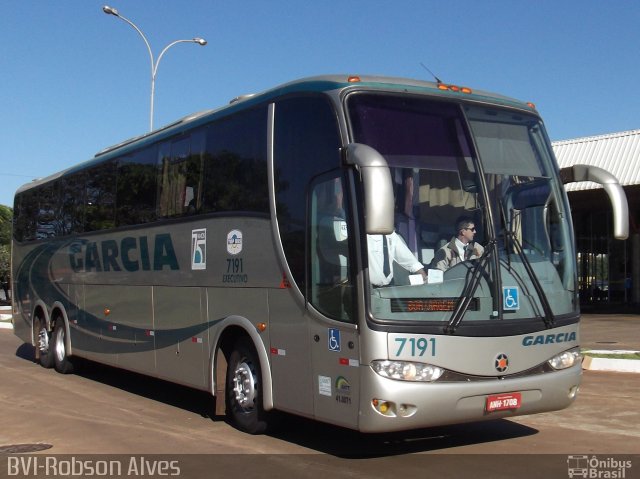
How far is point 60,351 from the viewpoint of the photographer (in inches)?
605

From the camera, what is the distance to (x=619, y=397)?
36.7 feet

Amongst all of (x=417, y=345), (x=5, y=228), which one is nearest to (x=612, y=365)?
(x=417, y=345)

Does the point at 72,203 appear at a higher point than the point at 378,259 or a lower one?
higher

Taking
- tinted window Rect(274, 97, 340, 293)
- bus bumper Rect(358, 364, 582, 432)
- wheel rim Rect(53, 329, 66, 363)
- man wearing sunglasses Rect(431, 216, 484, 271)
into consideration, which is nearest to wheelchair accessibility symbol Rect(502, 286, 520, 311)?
man wearing sunglasses Rect(431, 216, 484, 271)

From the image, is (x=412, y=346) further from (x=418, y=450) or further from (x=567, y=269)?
(x=567, y=269)

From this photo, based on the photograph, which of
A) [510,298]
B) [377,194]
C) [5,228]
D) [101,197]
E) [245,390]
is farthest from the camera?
[5,228]

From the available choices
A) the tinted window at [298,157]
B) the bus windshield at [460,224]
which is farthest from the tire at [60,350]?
the bus windshield at [460,224]

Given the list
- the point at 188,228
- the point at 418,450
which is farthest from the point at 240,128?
the point at 418,450

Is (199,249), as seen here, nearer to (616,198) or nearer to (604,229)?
(616,198)

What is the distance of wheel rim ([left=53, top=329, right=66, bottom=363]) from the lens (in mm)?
15305

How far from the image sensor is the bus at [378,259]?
274 inches

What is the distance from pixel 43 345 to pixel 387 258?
36.5 ft

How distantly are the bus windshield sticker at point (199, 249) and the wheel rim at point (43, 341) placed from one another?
7237 millimetres

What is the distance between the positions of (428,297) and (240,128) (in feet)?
Answer: 11.4
